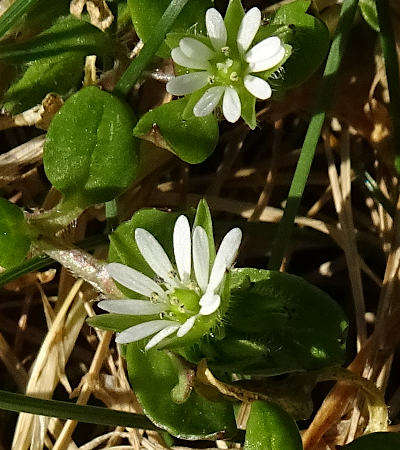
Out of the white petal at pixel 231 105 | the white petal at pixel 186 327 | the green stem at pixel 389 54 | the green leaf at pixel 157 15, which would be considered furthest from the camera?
the green stem at pixel 389 54

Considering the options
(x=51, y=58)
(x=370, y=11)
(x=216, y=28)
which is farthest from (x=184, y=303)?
(x=370, y=11)

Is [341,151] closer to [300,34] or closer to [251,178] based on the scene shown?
[251,178]

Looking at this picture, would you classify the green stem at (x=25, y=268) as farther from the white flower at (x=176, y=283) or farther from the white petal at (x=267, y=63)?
the white petal at (x=267, y=63)

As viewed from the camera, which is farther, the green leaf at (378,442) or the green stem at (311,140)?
the green stem at (311,140)

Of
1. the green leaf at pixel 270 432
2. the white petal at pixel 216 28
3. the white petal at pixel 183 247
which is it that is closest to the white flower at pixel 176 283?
the white petal at pixel 183 247

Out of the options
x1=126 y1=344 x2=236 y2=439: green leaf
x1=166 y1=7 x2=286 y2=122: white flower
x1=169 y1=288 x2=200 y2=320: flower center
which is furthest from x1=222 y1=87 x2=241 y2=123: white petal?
x1=126 y1=344 x2=236 y2=439: green leaf

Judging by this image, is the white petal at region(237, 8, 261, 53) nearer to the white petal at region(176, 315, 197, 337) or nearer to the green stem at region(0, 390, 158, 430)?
the white petal at region(176, 315, 197, 337)

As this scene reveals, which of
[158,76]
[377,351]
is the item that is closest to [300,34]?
[158,76]
